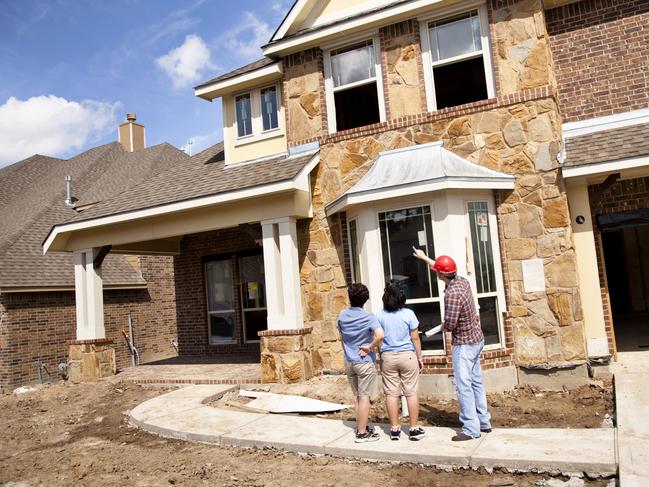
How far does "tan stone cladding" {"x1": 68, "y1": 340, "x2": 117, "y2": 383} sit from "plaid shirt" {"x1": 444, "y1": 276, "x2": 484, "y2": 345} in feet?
27.6

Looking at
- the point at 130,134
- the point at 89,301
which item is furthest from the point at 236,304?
the point at 130,134

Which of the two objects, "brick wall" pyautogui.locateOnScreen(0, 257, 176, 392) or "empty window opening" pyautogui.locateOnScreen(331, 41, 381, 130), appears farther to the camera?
"brick wall" pyautogui.locateOnScreen(0, 257, 176, 392)

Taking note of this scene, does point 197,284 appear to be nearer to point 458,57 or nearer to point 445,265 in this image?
point 458,57

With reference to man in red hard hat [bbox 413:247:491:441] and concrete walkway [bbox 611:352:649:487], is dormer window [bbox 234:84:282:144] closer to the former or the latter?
man in red hard hat [bbox 413:247:491:441]

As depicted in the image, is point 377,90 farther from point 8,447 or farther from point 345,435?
point 8,447

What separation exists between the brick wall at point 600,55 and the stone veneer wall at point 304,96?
4035 millimetres

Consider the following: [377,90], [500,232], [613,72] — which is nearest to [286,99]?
[377,90]

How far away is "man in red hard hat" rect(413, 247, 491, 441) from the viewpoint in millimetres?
5391

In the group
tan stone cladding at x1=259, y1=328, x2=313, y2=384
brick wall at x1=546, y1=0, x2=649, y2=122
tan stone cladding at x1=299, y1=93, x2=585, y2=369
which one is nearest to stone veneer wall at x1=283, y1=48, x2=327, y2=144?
tan stone cladding at x1=299, y1=93, x2=585, y2=369

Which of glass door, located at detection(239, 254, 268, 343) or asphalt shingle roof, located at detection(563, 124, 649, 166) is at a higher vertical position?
asphalt shingle roof, located at detection(563, 124, 649, 166)

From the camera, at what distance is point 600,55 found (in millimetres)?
9086

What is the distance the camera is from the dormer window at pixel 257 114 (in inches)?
427

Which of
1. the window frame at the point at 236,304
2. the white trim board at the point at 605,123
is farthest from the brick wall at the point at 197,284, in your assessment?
the white trim board at the point at 605,123

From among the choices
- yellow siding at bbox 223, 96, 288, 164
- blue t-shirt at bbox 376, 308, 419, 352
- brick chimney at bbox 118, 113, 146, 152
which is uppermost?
brick chimney at bbox 118, 113, 146, 152
